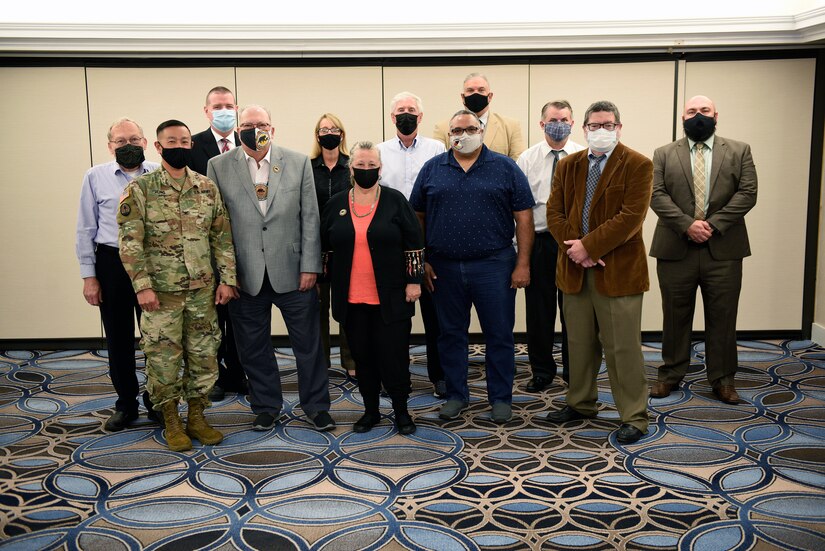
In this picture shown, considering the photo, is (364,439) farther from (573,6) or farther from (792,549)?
(573,6)

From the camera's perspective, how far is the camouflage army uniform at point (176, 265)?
3.28 metres

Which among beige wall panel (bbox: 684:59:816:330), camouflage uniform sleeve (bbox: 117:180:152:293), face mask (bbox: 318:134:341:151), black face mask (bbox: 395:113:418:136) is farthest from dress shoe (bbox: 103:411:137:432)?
beige wall panel (bbox: 684:59:816:330)

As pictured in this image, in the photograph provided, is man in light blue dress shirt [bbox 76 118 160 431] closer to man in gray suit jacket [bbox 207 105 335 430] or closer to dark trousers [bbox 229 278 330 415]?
man in gray suit jacket [bbox 207 105 335 430]

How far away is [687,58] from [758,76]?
570 mm

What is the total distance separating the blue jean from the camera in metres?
3.74

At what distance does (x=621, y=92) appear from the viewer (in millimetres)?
5418

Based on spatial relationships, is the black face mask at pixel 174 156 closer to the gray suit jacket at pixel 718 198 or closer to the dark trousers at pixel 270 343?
the dark trousers at pixel 270 343

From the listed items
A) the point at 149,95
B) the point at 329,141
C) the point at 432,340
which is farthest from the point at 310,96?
the point at 432,340

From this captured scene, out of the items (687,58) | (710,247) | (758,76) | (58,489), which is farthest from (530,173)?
(58,489)

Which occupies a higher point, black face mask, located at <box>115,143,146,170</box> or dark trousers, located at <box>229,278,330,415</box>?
black face mask, located at <box>115,143,146,170</box>

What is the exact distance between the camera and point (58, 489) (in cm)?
304

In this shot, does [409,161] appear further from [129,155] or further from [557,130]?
[129,155]

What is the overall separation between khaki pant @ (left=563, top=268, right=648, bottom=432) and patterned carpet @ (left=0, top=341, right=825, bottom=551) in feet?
0.59

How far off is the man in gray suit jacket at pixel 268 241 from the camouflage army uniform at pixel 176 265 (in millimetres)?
126
